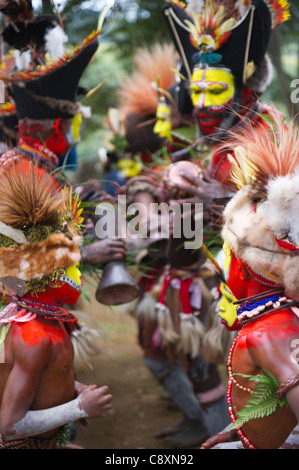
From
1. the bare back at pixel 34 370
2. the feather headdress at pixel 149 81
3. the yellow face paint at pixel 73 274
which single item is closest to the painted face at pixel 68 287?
the yellow face paint at pixel 73 274

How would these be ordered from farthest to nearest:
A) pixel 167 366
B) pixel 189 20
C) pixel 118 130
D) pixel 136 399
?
pixel 118 130 < pixel 136 399 < pixel 167 366 < pixel 189 20

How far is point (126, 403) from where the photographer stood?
4.95 meters

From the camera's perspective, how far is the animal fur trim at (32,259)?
7.16 ft

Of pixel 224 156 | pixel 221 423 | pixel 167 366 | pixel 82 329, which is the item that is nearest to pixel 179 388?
pixel 167 366

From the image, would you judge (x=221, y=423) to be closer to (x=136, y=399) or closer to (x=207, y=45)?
(x=136, y=399)

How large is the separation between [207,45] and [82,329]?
6.39ft

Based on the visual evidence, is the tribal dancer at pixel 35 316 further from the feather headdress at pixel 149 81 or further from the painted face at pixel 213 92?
the feather headdress at pixel 149 81

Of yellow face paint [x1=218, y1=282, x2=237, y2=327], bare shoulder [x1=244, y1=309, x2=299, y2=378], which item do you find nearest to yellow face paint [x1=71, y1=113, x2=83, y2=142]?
yellow face paint [x1=218, y1=282, x2=237, y2=327]

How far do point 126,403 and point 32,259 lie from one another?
318 cm

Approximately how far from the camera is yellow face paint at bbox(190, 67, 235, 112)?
3203mm

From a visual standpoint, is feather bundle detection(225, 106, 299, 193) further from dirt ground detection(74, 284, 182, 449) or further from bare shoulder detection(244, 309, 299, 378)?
dirt ground detection(74, 284, 182, 449)

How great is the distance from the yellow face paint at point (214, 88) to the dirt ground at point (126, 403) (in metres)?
1.39

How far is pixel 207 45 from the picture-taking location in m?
3.22

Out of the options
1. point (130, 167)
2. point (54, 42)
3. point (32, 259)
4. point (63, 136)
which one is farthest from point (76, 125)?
point (130, 167)
